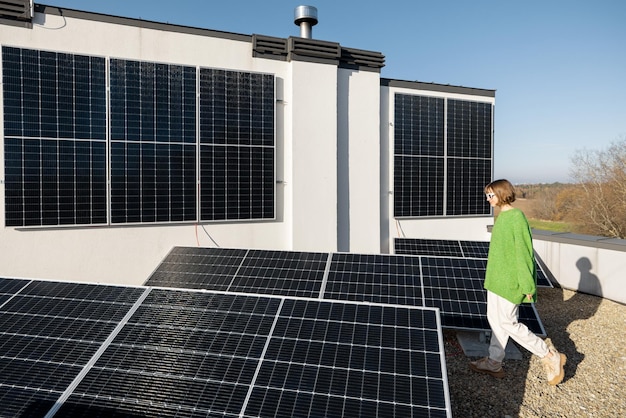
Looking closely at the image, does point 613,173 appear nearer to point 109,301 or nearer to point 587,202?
point 587,202

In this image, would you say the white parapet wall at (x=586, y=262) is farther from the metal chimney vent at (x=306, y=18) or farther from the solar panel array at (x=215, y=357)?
the metal chimney vent at (x=306, y=18)

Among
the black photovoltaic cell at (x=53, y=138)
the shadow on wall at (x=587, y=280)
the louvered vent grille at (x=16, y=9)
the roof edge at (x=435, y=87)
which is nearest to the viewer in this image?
the louvered vent grille at (x=16, y=9)

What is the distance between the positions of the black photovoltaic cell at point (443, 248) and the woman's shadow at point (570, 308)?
1713 mm

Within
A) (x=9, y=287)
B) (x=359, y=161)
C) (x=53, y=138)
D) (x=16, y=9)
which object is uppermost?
(x=16, y=9)

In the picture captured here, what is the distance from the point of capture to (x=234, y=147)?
9164mm

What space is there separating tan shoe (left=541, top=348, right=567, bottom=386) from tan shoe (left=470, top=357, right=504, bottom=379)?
1.70 ft

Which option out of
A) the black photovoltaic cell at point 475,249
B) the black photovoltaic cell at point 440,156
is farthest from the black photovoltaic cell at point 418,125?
the black photovoltaic cell at point 475,249

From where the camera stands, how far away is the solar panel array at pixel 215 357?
2.79 metres

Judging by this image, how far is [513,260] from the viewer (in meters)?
4.53

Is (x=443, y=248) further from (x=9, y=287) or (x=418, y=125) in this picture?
(x=9, y=287)

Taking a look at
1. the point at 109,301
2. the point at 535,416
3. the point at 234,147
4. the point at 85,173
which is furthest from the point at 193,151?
the point at 535,416

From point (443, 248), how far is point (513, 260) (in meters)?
5.54

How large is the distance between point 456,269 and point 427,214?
17.4ft

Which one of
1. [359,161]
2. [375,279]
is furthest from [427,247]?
[375,279]
